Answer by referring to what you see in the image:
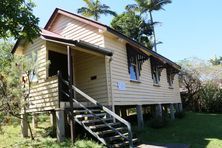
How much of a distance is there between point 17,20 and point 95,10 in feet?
86.4

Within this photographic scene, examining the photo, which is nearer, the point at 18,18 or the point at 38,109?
the point at 18,18

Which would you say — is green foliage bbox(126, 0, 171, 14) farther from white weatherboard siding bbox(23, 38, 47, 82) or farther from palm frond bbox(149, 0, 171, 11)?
white weatherboard siding bbox(23, 38, 47, 82)

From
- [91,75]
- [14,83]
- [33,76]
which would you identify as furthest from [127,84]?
[14,83]

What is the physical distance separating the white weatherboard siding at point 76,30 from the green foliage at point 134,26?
20.3m

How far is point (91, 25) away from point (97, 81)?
2766mm

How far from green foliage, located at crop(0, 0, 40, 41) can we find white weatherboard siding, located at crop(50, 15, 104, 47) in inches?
171

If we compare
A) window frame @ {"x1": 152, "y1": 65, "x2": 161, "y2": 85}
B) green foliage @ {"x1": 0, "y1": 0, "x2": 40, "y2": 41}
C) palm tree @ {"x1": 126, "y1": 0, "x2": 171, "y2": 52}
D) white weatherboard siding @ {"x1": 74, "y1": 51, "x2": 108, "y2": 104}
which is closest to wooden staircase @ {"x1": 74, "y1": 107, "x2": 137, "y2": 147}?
white weatherboard siding @ {"x1": 74, "y1": 51, "x2": 108, "y2": 104}

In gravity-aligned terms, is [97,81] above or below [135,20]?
below

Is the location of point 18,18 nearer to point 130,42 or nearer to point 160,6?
point 130,42

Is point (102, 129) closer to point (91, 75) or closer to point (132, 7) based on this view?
point (91, 75)

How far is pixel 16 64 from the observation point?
9195 mm

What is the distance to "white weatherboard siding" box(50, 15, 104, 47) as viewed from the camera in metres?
11.3

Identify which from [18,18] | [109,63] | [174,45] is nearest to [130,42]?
[109,63]

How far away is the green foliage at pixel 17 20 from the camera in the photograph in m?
6.50
